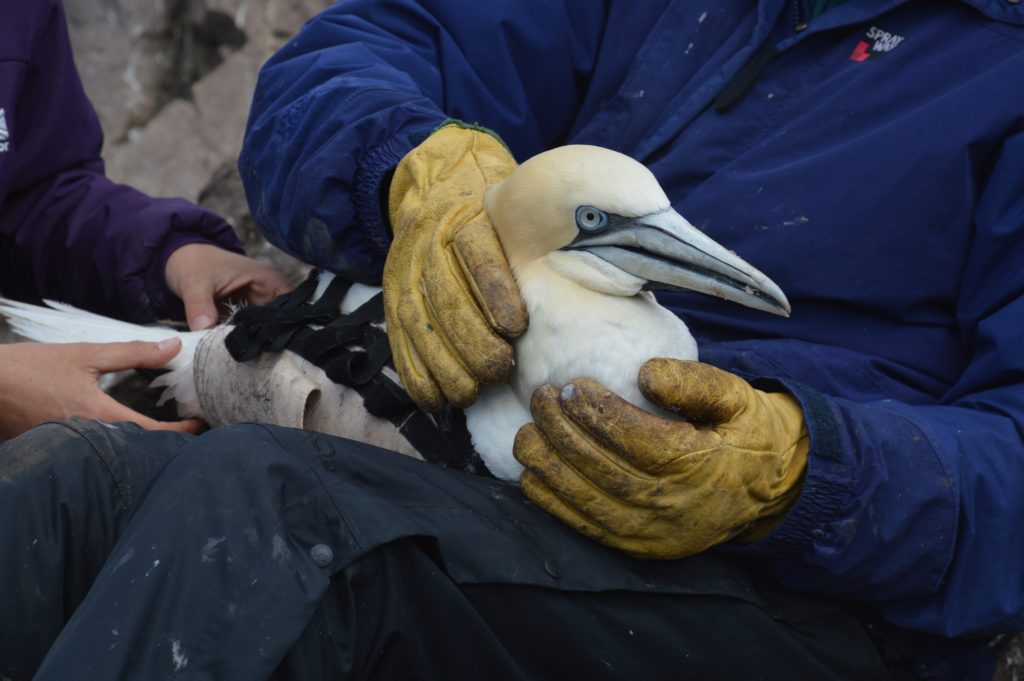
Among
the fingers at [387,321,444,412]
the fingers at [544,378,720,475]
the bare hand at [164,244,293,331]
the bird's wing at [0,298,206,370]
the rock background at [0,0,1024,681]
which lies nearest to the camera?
the fingers at [544,378,720,475]

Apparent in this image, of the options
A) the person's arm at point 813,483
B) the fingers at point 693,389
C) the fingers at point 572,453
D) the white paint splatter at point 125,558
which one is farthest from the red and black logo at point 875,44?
the white paint splatter at point 125,558

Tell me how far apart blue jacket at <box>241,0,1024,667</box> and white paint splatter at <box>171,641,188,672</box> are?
0.79 meters

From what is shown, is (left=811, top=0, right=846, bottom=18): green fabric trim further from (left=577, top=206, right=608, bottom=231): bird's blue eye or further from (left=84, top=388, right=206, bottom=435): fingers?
(left=84, top=388, right=206, bottom=435): fingers

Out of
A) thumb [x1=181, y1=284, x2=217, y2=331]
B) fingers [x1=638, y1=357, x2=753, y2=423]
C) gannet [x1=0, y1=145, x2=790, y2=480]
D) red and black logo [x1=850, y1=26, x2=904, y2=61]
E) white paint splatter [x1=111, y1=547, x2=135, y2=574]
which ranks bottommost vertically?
thumb [x1=181, y1=284, x2=217, y2=331]

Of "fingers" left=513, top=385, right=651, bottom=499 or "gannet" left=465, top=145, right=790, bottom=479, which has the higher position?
"gannet" left=465, top=145, right=790, bottom=479

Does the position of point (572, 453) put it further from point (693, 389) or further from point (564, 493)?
point (693, 389)

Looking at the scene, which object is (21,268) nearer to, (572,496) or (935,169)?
(572,496)

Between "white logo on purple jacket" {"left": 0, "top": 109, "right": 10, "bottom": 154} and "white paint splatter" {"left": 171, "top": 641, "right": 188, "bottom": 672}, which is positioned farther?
"white logo on purple jacket" {"left": 0, "top": 109, "right": 10, "bottom": 154}

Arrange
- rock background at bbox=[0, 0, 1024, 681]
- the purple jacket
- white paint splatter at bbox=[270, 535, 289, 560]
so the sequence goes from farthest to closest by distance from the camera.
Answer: rock background at bbox=[0, 0, 1024, 681] < the purple jacket < white paint splatter at bbox=[270, 535, 289, 560]

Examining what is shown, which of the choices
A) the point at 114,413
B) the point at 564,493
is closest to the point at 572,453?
the point at 564,493

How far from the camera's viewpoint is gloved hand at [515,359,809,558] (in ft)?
4.79

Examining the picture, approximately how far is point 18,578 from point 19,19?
4.65 feet

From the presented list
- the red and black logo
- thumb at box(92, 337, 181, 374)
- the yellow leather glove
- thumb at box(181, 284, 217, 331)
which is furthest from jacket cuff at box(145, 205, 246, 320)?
the red and black logo

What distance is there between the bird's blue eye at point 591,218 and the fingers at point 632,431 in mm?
240
